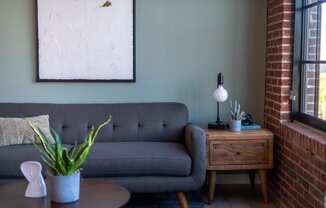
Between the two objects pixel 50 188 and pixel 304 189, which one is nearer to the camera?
pixel 50 188

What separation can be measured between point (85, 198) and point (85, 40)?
2026 mm

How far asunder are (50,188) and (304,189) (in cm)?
179

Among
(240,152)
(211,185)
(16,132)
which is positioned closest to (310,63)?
(240,152)

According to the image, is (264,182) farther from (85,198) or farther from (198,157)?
(85,198)

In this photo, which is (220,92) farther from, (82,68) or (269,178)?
(82,68)

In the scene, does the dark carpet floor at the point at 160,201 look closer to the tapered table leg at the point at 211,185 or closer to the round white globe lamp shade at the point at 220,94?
the tapered table leg at the point at 211,185

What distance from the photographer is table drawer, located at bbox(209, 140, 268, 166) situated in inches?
150

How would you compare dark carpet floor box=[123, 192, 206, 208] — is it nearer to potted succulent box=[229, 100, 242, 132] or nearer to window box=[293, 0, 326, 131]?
potted succulent box=[229, 100, 242, 132]

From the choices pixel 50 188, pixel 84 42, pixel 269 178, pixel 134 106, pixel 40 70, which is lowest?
pixel 269 178

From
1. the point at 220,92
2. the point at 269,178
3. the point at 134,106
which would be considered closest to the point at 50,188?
the point at 134,106

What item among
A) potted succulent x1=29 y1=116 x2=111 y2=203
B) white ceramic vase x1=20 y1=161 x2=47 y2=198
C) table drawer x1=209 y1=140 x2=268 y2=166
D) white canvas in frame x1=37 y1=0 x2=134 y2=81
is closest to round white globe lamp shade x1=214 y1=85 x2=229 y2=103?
table drawer x1=209 y1=140 x2=268 y2=166

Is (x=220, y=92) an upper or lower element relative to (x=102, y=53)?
lower

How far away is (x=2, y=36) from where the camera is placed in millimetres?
4285

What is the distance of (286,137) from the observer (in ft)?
12.0
